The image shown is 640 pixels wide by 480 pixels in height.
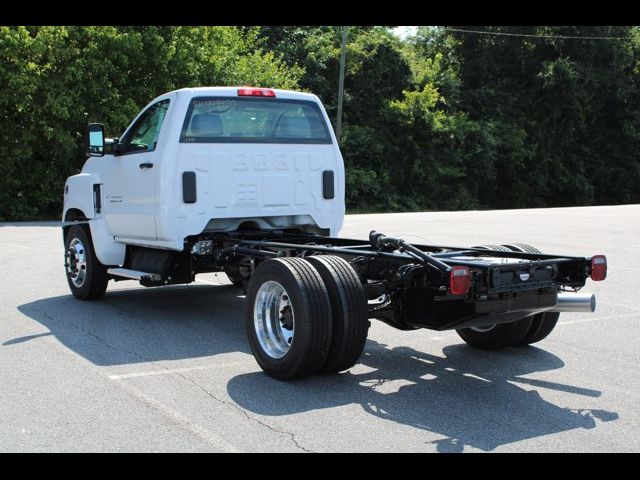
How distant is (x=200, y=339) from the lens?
716cm

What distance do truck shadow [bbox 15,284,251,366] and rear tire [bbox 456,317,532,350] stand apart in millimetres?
1923

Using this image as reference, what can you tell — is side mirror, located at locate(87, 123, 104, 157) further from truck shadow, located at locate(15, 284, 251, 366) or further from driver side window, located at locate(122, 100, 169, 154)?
truck shadow, located at locate(15, 284, 251, 366)

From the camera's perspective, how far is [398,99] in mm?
37656

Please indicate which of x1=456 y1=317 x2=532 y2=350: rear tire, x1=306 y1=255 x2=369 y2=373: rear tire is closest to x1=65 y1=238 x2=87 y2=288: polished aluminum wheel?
x1=306 y1=255 x2=369 y2=373: rear tire

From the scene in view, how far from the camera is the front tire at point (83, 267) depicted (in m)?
8.94

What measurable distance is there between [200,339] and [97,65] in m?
19.3

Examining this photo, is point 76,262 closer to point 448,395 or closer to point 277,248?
point 277,248

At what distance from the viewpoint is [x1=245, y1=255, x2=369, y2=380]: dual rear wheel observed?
214 inches

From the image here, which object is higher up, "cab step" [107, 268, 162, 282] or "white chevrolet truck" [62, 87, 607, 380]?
"white chevrolet truck" [62, 87, 607, 380]

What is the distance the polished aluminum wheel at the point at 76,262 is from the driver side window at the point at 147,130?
4.85ft

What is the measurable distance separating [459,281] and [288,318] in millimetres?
1410

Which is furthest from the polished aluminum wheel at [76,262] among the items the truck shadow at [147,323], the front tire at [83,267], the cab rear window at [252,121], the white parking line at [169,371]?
the white parking line at [169,371]

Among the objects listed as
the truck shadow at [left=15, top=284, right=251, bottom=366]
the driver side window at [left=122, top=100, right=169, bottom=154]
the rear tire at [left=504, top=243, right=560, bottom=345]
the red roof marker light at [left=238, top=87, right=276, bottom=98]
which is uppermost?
the red roof marker light at [left=238, top=87, right=276, bottom=98]
